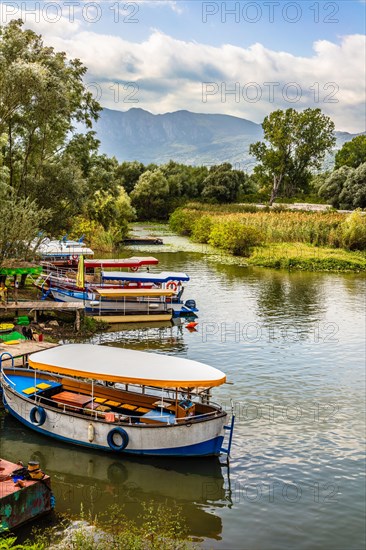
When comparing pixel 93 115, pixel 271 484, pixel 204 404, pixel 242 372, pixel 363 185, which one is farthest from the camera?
pixel 363 185

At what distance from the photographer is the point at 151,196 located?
106875 mm

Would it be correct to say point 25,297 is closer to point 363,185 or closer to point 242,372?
point 242,372

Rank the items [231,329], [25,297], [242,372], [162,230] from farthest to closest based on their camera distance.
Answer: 1. [162,230]
2. [25,297]
3. [231,329]
4. [242,372]

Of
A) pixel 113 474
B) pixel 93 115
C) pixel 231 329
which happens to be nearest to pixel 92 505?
pixel 113 474

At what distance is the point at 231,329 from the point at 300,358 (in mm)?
6176

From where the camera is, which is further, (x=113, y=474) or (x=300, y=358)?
(x=300, y=358)

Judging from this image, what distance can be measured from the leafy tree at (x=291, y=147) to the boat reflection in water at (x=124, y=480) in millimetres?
88948

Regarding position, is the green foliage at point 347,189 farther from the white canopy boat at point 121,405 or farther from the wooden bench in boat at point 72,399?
the wooden bench in boat at point 72,399

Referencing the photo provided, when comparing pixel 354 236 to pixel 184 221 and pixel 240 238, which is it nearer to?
pixel 240 238

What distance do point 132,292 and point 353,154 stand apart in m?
87.4

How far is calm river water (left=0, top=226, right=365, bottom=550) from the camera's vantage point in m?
15.2

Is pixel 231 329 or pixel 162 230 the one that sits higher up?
pixel 162 230

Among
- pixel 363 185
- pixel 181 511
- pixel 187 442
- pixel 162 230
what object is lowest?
pixel 181 511

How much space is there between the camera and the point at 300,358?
93.5 ft
